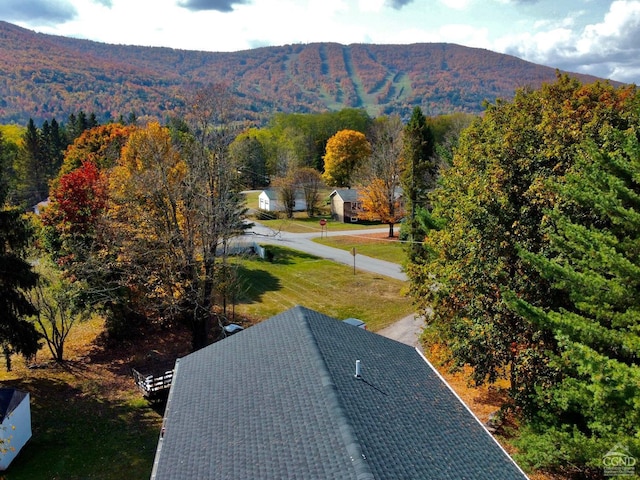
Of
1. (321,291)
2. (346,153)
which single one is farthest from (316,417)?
(346,153)

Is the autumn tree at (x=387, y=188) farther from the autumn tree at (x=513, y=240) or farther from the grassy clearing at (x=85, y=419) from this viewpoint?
the autumn tree at (x=513, y=240)

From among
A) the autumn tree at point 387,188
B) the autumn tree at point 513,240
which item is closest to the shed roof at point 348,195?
the autumn tree at point 387,188

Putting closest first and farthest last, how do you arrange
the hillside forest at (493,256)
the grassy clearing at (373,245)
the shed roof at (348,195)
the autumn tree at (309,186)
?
the hillside forest at (493,256), the grassy clearing at (373,245), the shed roof at (348,195), the autumn tree at (309,186)

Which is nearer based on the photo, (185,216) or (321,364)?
(321,364)

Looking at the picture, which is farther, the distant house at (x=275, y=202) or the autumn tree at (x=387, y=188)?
the distant house at (x=275, y=202)

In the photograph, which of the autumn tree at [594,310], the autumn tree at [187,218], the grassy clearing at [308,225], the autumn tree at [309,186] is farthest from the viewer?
the autumn tree at [309,186]

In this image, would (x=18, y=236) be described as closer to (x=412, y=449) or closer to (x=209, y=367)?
(x=209, y=367)

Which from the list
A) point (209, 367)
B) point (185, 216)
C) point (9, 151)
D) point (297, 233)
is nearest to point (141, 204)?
point (185, 216)
